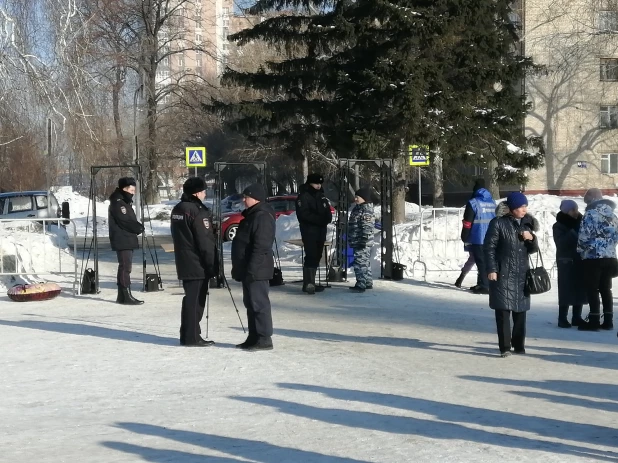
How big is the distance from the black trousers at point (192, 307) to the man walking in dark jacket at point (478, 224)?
6.03 m

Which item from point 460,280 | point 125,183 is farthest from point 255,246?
point 460,280

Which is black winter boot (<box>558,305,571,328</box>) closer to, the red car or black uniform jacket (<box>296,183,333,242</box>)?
black uniform jacket (<box>296,183,333,242</box>)

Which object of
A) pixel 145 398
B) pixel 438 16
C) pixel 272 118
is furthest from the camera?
pixel 272 118

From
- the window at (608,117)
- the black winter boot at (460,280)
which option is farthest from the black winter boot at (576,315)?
the window at (608,117)

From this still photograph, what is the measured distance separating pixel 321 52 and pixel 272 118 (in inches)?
91.1

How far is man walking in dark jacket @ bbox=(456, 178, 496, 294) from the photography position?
1576 cm

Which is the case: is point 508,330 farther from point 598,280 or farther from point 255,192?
point 255,192

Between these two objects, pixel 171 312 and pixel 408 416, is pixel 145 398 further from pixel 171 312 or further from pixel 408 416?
pixel 171 312

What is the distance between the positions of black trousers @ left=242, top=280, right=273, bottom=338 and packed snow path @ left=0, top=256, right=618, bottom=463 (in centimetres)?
33

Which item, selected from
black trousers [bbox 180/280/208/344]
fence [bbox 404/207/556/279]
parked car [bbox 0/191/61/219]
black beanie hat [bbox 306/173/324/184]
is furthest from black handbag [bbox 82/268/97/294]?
parked car [bbox 0/191/61/219]

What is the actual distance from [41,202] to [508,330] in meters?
21.7

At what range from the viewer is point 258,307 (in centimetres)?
1075

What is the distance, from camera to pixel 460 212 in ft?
66.9

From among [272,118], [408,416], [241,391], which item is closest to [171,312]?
[241,391]
